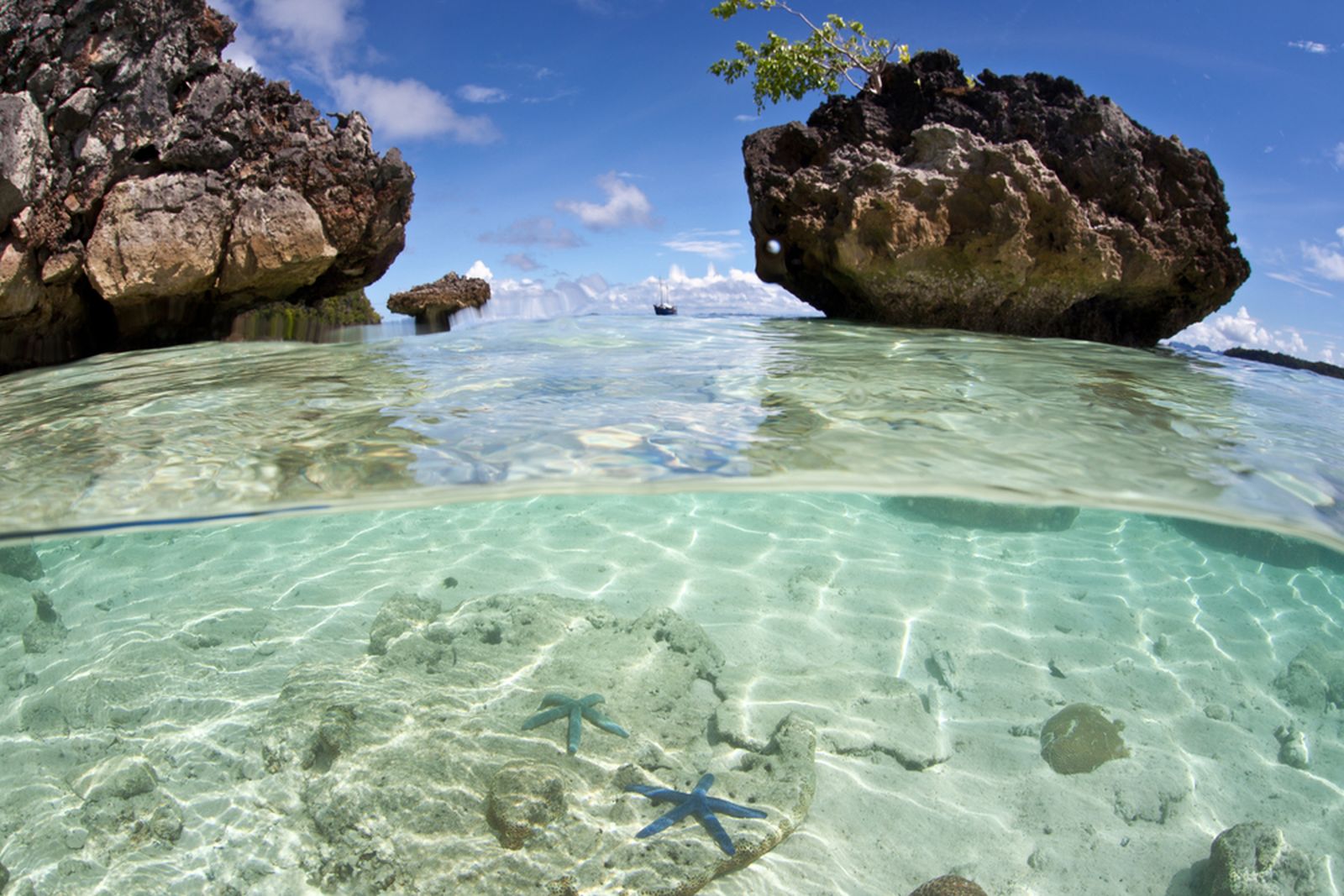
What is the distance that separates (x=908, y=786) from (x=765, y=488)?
2.38 meters

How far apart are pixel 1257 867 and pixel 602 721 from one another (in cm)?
423

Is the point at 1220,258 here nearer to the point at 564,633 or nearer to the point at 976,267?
the point at 976,267

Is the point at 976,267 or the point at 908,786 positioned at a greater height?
the point at 976,267

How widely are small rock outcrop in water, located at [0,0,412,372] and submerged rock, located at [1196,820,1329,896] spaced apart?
35.8 ft

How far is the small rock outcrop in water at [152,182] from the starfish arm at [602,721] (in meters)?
7.36

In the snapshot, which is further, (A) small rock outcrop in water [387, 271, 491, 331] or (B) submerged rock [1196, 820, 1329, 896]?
(A) small rock outcrop in water [387, 271, 491, 331]

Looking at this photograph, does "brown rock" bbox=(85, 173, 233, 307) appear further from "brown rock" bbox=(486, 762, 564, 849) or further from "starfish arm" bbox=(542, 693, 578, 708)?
"brown rock" bbox=(486, 762, 564, 849)

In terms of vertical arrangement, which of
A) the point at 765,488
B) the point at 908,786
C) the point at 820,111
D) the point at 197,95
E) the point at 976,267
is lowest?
the point at 908,786

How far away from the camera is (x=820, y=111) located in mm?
13688

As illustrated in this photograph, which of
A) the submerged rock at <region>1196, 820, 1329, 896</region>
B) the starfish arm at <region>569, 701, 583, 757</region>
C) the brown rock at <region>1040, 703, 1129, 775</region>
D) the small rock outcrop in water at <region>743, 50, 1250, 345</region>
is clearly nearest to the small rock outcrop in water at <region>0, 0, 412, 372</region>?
the small rock outcrop in water at <region>743, 50, 1250, 345</region>

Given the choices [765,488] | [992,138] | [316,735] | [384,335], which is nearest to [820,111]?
[992,138]

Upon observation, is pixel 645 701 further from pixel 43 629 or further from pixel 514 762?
pixel 43 629

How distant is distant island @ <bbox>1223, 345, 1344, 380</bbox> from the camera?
10.8 meters

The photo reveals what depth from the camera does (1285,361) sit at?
1147 centimetres
